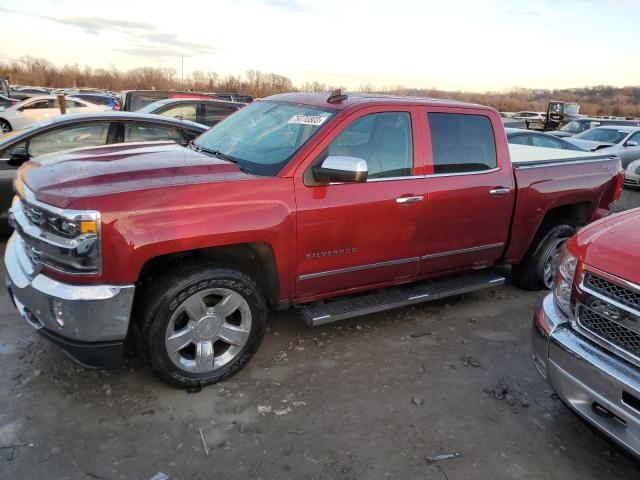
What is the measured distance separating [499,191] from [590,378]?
226 centimetres

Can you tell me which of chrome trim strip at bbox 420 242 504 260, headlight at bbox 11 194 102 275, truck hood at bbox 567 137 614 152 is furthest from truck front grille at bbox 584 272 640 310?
truck hood at bbox 567 137 614 152

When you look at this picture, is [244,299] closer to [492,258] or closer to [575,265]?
[575,265]

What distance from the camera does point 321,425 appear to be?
2992mm

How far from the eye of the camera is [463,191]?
4.12 meters

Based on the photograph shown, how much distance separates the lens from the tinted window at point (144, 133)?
6117 mm

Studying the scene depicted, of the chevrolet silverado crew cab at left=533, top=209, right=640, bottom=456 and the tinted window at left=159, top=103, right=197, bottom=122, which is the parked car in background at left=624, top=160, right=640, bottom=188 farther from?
the chevrolet silverado crew cab at left=533, top=209, right=640, bottom=456

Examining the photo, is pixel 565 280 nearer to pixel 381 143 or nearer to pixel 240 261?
pixel 381 143

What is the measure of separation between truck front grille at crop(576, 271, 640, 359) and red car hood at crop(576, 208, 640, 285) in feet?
0.21

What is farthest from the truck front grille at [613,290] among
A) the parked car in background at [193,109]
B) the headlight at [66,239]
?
the parked car in background at [193,109]

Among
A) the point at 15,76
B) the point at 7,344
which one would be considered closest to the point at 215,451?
the point at 7,344

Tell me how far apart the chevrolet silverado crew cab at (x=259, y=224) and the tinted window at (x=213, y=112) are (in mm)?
6776

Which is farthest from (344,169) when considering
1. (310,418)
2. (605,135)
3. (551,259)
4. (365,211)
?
(605,135)

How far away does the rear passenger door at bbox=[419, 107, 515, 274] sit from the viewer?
4.00 m

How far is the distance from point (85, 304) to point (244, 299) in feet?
3.19
